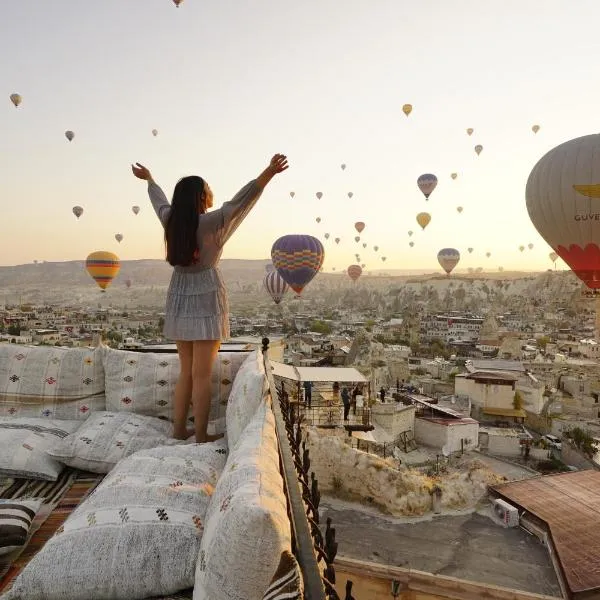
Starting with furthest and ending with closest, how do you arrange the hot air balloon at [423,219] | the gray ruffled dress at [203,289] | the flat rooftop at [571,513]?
the hot air balloon at [423,219] → the flat rooftop at [571,513] → the gray ruffled dress at [203,289]

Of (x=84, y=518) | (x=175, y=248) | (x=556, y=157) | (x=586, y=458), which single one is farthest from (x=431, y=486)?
(x=586, y=458)

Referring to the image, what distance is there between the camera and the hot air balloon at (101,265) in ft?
105

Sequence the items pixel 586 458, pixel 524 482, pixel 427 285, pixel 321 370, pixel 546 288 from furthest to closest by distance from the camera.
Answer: pixel 427 285
pixel 546 288
pixel 586 458
pixel 321 370
pixel 524 482

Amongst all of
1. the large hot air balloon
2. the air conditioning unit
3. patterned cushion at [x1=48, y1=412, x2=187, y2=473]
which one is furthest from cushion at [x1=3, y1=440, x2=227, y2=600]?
the large hot air balloon

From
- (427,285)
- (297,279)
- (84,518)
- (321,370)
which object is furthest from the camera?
(427,285)

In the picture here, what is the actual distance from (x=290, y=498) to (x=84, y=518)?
0.87m

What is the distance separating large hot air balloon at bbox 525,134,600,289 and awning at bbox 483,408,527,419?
10493mm

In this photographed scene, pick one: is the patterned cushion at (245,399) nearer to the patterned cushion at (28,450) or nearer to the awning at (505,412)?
the patterned cushion at (28,450)

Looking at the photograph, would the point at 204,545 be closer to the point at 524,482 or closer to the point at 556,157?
the point at 524,482

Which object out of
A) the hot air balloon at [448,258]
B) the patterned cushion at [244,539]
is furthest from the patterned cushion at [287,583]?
the hot air balloon at [448,258]

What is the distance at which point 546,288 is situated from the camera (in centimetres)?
10338

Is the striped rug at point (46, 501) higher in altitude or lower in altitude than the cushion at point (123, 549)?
lower

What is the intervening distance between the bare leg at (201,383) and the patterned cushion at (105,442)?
6.6 inches

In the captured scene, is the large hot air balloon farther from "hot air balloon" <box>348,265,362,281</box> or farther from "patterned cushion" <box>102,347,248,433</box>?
"hot air balloon" <box>348,265,362,281</box>
